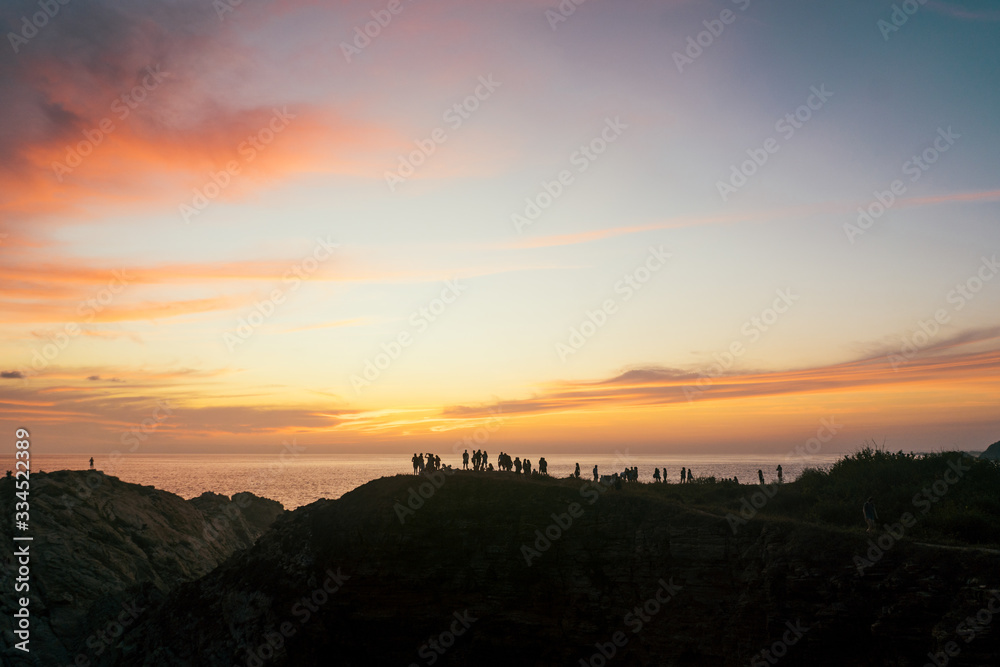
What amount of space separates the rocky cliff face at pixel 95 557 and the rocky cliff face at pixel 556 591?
3.72m

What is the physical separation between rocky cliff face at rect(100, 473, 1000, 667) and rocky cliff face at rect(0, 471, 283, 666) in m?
3.72

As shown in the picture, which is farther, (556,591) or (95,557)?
(95,557)

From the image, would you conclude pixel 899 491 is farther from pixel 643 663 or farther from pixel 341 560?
pixel 341 560

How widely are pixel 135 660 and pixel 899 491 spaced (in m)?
47.2

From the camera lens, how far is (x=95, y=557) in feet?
146

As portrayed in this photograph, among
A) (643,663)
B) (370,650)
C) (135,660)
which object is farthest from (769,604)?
(135,660)

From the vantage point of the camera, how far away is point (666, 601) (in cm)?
3017

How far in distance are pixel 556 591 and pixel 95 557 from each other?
117ft

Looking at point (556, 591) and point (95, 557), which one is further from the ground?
point (556, 591)

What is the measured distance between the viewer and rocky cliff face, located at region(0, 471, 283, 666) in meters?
38.4

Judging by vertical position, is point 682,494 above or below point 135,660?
above

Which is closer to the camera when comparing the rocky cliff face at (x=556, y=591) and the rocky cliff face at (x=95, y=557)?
the rocky cliff face at (x=556, y=591)

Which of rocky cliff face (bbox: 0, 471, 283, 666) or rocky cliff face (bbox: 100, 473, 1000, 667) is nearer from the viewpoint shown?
rocky cliff face (bbox: 100, 473, 1000, 667)

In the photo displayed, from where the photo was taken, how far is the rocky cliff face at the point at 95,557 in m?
38.4
